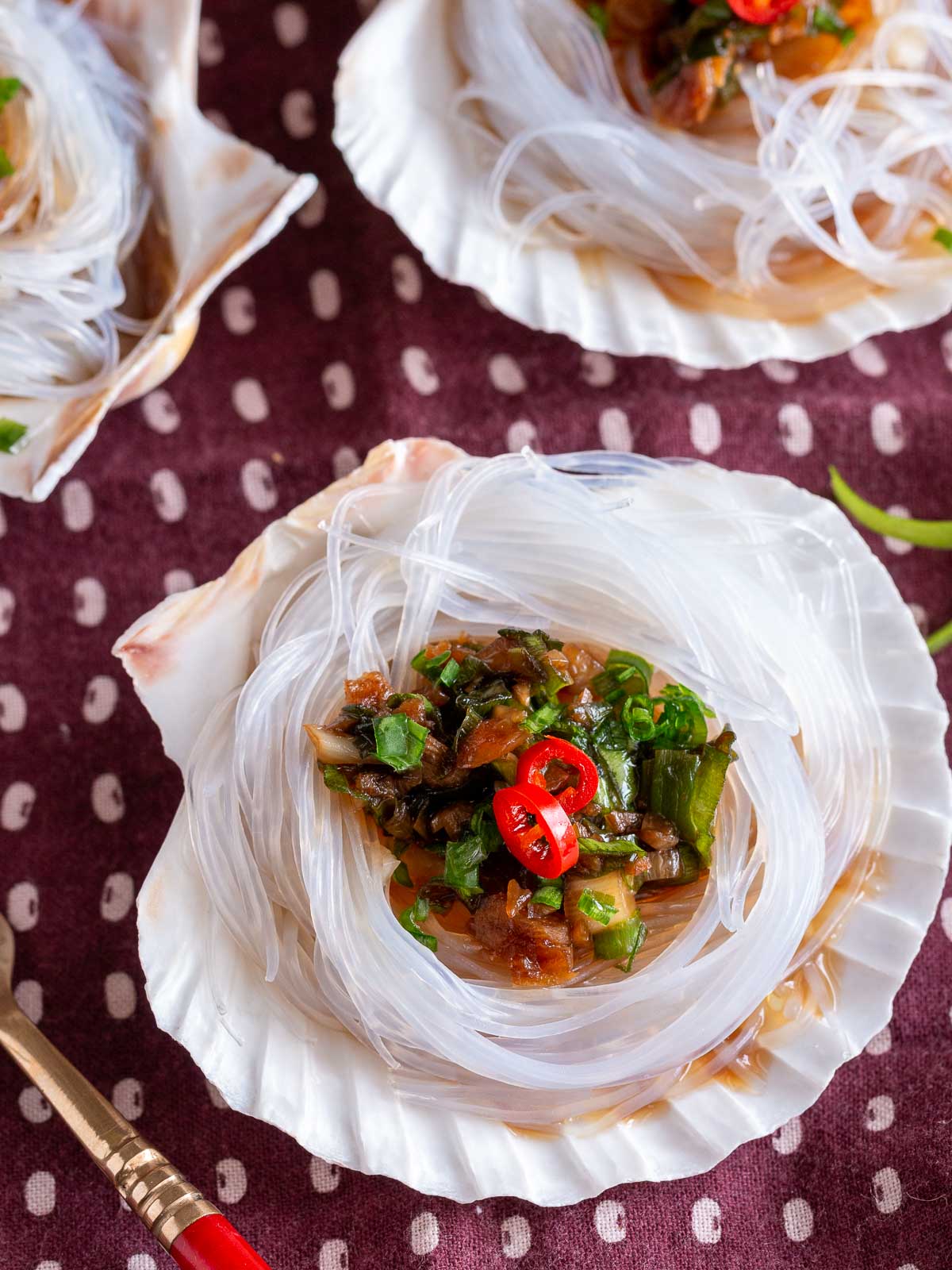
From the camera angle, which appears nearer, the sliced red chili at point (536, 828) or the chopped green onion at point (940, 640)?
the sliced red chili at point (536, 828)

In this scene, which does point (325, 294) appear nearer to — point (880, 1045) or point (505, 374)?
point (505, 374)

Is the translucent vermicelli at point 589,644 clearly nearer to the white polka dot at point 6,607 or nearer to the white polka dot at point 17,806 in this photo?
the white polka dot at point 17,806

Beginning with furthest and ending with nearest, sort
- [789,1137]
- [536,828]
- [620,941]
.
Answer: [789,1137], [620,941], [536,828]

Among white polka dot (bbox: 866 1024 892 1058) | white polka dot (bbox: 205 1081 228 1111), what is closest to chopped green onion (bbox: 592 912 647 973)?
white polka dot (bbox: 866 1024 892 1058)

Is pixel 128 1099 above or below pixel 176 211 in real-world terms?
below

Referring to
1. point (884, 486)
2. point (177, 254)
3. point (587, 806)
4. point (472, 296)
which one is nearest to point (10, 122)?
point (177, 254)

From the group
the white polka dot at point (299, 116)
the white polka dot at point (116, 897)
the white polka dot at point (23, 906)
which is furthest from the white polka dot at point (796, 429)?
the white polka dot at point (23, 906)

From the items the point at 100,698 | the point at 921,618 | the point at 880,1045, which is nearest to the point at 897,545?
the point at 921,618

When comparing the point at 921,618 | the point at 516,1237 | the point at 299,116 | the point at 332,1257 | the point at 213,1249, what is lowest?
the point at 516,1237

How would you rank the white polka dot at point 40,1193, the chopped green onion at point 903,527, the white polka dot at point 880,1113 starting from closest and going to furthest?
the white polka dot at point 40,1193, the white polka dot at point 880,1113, the chopped green onion at point 903,527
